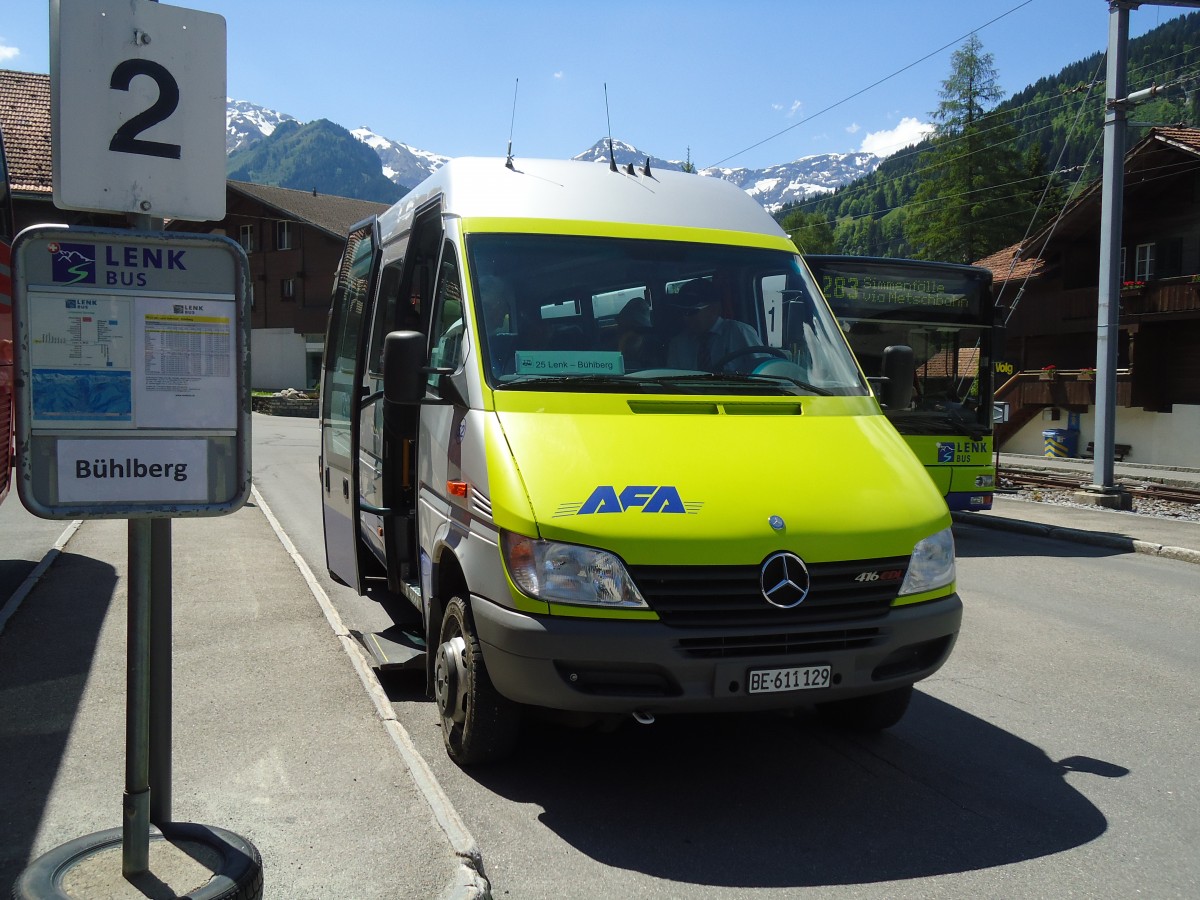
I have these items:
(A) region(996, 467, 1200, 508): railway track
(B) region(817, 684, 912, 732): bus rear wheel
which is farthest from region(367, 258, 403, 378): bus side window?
(A) region(996, 467, 1200, 508): railway track

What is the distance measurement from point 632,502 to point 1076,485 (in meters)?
19.9

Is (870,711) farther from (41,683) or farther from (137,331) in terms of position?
(41,683)

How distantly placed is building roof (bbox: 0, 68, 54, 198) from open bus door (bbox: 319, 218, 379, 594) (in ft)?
44.7

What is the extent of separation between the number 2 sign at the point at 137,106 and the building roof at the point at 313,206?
54038mm

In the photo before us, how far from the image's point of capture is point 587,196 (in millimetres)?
5953

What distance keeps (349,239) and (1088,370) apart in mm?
30355

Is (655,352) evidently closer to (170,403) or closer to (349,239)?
(170,403)

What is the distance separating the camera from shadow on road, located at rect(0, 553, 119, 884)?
13.3 feet

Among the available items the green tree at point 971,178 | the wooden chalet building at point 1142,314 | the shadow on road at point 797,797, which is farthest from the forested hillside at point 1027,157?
the shadow on road at point 797,797

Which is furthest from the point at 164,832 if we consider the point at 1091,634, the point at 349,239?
the point at 1091,634

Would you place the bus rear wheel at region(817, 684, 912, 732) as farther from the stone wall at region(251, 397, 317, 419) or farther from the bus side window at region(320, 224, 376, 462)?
the stone wall at region(251, 397, 317, 419)

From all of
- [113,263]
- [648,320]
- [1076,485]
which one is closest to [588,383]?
[648,320]

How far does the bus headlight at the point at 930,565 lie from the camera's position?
459 cm

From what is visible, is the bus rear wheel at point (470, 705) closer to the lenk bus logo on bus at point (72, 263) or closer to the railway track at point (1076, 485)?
the lenk bus logo on bus at point (72, 263)
